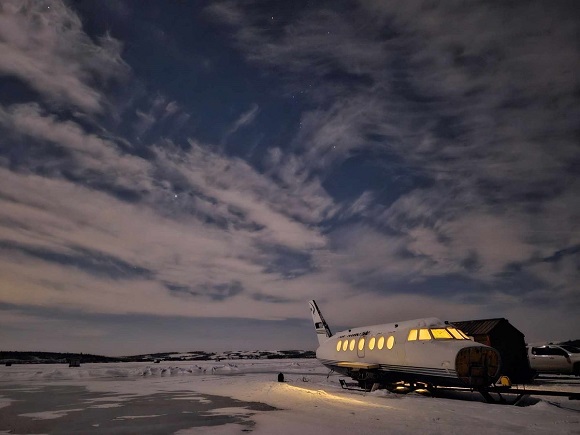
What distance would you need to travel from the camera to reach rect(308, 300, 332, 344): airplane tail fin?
32.9 metres

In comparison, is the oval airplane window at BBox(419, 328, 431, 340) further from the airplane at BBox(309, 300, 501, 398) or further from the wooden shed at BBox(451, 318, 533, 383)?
the wooden shed at BBox(451, 318, 533, 383)

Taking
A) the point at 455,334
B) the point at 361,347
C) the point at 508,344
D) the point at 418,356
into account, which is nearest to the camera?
the point at 455,334

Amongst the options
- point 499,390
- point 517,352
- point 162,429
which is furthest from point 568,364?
point 162,429

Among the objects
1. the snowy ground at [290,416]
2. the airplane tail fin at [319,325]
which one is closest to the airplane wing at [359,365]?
the snowy ground at [290,416]

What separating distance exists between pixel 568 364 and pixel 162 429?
2928cm

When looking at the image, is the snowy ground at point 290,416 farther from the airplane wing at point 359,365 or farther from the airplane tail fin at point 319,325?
the airplane tail fin at point 319,325

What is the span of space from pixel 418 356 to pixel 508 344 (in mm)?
13660

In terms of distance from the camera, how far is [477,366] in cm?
1622

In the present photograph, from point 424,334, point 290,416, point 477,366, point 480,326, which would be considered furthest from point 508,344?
point 290,416

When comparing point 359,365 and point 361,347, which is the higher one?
point 361,347

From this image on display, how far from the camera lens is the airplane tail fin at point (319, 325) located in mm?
32938

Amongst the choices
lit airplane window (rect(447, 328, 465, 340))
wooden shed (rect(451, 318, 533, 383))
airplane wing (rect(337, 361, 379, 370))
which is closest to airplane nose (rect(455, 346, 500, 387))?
lit airplane window (rect(447, 328, 465, 340))

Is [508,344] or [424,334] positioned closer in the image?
[424,334]

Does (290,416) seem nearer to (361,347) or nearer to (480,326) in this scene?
(361,347)
